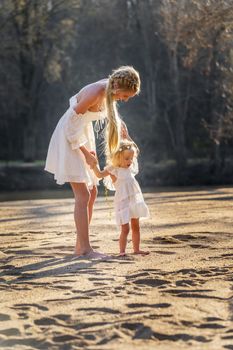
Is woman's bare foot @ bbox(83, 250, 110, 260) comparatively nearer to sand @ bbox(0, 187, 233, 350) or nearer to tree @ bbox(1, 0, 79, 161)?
sand @ bbox(0, 187, 233, 350)

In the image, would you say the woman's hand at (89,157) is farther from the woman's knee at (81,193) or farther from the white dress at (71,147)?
the woman's knee at (81,193)

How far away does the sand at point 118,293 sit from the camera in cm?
457

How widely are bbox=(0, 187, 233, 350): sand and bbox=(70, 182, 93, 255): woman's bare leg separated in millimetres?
187

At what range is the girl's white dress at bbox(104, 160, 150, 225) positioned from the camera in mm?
7609

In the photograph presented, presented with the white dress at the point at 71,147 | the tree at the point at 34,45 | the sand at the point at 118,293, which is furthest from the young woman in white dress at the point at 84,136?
the tree at the point at 34,45

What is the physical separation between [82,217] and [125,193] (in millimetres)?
460

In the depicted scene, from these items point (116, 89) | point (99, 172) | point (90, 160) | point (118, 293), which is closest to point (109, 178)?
point (99, 172)

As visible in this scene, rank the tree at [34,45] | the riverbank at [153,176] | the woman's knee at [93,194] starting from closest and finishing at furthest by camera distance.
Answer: the woman's knee at [93,194], the riverbank at [153,176], the tree at [34,45]

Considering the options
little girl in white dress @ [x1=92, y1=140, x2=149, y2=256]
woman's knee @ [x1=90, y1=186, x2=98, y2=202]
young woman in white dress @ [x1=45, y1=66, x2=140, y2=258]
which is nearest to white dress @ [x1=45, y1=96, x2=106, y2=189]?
young woman in white dress @ [x1=45, y1=66, x2=140, y2=258]

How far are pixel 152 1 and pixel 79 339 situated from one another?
34.3m

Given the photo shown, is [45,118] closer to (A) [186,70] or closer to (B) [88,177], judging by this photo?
(A) [186,70]

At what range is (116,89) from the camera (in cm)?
722

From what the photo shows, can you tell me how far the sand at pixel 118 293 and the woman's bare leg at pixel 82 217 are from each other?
19 cm

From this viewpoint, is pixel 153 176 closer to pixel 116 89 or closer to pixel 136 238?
pixel 136 238
